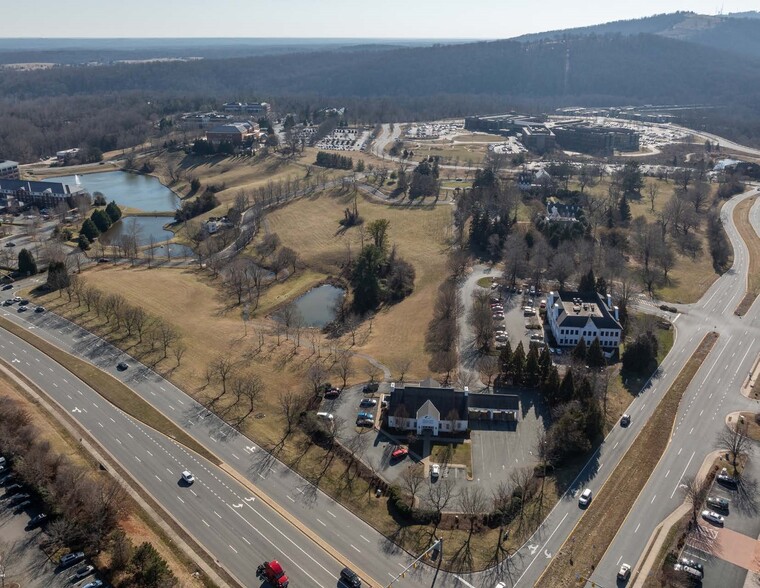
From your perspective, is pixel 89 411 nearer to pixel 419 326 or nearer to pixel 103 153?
pixel 419 326

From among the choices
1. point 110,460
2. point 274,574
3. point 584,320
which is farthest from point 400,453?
point 584,320

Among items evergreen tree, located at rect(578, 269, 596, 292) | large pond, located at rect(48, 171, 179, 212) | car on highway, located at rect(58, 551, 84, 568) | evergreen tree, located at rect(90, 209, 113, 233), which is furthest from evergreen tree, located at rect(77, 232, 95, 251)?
evergreen tree, located at rect(578, 269, 596, 292)

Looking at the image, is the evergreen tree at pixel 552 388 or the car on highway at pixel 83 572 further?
the evergreen tree at pixel 552 388

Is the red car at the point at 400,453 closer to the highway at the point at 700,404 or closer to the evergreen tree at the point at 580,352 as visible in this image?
the highway at the point at 700,404

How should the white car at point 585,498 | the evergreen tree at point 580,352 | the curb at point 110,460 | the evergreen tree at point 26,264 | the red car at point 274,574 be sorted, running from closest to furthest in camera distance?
the red car at point 274,574 → the curb at point 110,460 → the white car at point 585,498 → the evergreen tree at point 580,352 → the evergreen tree at point 26,264

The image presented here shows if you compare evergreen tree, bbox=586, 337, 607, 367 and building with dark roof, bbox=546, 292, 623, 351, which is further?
building with dark roof, bbox=546, 292, 623, 351

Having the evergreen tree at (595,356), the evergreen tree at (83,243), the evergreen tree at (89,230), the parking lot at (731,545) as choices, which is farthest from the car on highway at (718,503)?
the evergreen tree at (89,230)

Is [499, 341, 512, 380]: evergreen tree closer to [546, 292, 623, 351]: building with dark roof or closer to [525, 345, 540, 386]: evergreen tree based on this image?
[525, 345, 540, 386]: evergreen tree
